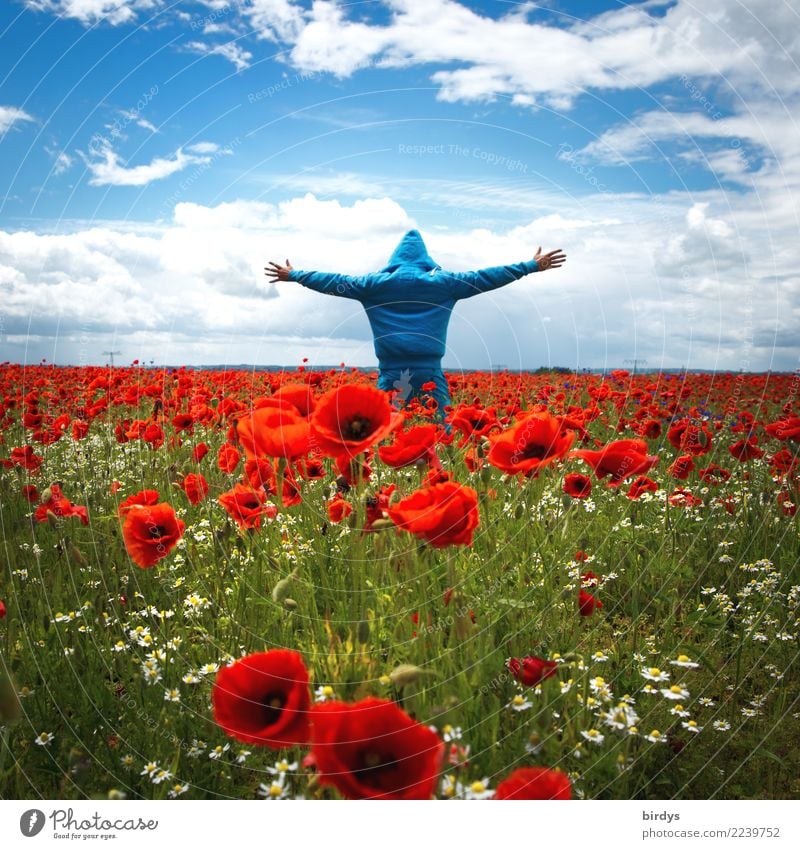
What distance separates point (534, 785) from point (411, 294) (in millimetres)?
4622

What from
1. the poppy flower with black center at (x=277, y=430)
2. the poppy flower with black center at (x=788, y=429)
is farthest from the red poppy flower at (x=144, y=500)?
the poppy flower with black center at (x=788, y=429)

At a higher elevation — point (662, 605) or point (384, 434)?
point (384, 434)

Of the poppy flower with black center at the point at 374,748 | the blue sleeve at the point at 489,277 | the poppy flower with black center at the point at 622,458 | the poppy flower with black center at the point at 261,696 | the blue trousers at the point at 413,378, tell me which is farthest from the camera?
the blue trousers at the point at 413,378

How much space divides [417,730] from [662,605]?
7.80 feet

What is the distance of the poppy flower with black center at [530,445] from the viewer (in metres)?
2.05

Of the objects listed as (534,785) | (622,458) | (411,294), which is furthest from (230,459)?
(411,294)

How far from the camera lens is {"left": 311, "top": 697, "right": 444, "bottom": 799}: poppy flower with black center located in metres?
1.09

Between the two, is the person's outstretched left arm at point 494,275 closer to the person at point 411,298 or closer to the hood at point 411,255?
the person at point 411,298

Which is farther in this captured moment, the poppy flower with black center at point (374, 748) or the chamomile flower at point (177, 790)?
the chamomile flower at point (177, 790)
